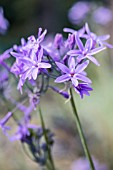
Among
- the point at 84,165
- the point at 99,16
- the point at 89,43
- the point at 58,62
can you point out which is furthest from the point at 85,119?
the point at 58,62

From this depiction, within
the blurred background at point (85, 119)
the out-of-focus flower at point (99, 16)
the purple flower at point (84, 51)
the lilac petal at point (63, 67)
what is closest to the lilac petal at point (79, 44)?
the purple flower at point (84, 51)

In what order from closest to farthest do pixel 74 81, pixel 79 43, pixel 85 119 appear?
pixel 74 81, pixel 79 43, pixel 85 119

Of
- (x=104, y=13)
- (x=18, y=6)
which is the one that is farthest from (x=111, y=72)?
(x=18, y=6)

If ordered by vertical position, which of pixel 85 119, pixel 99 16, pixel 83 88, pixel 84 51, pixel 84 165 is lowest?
pixel 83 88

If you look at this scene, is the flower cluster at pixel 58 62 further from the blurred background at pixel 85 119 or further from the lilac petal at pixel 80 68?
the blurred background at pixel 85 119

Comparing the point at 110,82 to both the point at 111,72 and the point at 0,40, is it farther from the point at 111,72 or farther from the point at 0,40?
the point at 0,40

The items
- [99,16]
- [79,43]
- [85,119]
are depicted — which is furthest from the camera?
[85,119]

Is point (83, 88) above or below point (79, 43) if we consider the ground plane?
below

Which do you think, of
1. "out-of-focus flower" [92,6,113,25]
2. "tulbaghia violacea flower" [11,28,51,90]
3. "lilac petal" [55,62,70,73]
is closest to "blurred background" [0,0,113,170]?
"out-of-focus flower" [92,6,113,25]

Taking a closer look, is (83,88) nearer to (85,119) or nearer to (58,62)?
(58,62)

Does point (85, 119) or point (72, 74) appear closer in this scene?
point (72, 74)
